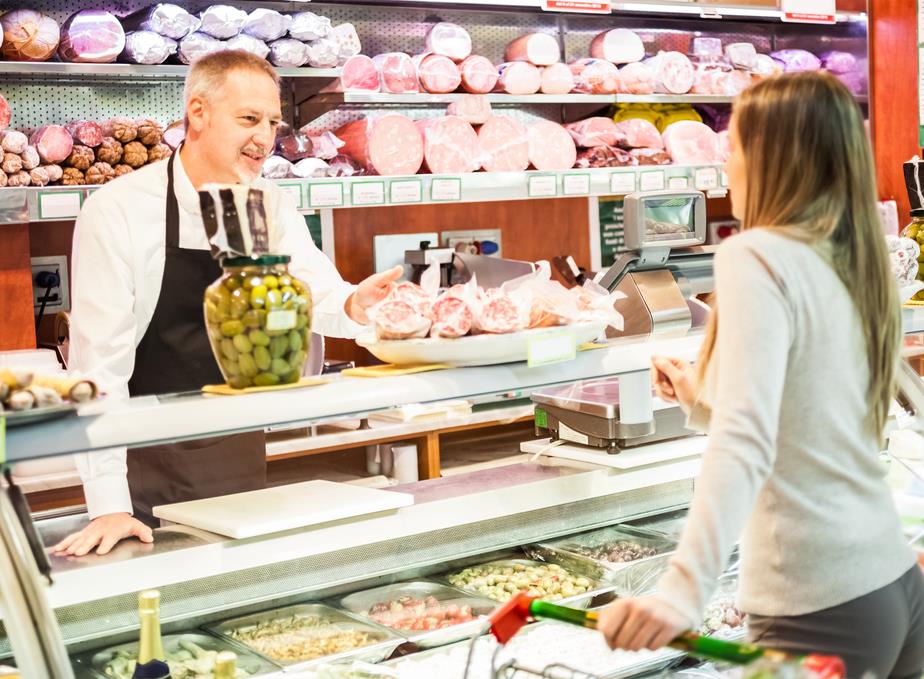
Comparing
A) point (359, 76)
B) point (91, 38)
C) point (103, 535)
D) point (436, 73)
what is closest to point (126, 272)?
point (103, 535)

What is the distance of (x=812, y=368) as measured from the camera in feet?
5.17

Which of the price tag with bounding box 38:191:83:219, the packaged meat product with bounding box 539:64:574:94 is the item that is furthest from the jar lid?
the packaged meat product with bounding box 539:64:574:94

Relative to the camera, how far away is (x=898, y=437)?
2.85 m

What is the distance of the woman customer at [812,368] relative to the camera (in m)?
1.52

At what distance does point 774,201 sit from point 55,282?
11.0 ft

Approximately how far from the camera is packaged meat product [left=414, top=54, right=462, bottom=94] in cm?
478

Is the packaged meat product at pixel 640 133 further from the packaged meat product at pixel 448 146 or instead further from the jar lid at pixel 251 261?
the jar lid at pixel 251 261

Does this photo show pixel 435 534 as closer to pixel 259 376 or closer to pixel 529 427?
pixel 259 376

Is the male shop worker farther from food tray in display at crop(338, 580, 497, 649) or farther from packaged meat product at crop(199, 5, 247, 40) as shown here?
packaged meat product at crop(199, 5, 247, 40)

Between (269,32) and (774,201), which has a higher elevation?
(269,32)

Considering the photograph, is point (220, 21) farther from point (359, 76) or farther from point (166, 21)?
point (359, 76)

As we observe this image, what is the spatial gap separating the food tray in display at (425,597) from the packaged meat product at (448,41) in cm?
295

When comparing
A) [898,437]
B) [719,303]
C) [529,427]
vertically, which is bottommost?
[529,427]

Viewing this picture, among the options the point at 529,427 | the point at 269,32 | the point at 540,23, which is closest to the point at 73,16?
the point at 269,32
